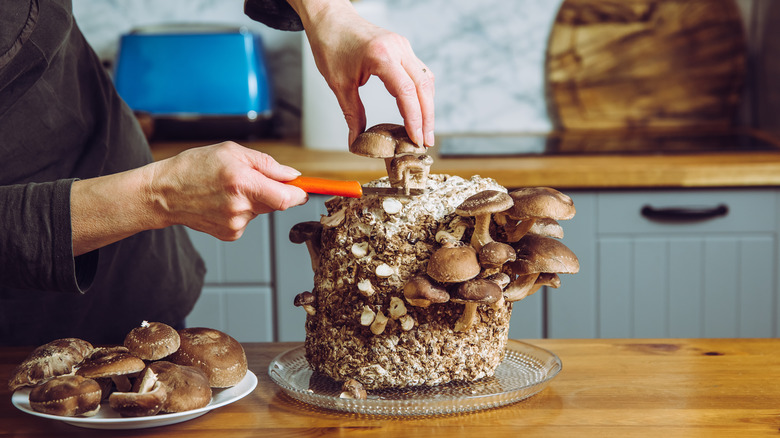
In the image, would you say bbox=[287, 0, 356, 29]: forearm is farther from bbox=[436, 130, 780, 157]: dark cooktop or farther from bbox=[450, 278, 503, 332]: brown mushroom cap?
bbox=[436, 130, 780, 157]: dark cooktop

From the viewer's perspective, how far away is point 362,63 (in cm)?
101

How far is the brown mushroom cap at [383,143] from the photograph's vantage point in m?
0.91

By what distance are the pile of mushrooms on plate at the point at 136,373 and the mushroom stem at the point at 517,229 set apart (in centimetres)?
34

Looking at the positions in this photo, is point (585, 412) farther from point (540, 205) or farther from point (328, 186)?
point (328, 186)

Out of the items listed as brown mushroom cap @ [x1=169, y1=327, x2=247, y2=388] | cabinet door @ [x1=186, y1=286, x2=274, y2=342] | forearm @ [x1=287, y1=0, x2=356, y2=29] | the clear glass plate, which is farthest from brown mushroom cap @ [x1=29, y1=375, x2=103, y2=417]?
cabinet door @ [x1=186, y1=286, x2=274, y2=342]

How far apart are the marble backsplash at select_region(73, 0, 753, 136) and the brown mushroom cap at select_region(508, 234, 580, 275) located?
185 centimetres

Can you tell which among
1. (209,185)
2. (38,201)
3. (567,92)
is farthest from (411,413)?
(567,92)

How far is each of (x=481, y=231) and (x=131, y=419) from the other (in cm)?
42

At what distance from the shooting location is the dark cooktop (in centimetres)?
211

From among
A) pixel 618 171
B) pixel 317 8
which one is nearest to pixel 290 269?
pixel 618 171

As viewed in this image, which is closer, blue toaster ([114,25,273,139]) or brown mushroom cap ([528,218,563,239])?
brown mushroom cap ([528,218,563,239])

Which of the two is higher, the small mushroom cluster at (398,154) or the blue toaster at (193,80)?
the blue toaster at (193,80)

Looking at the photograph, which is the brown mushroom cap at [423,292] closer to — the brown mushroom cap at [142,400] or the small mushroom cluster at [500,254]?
the small mushroom cluster at [500,254]

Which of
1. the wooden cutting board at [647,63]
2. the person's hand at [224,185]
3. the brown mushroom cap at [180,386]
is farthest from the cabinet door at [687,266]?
the brown mushroom cap at [180,386]
